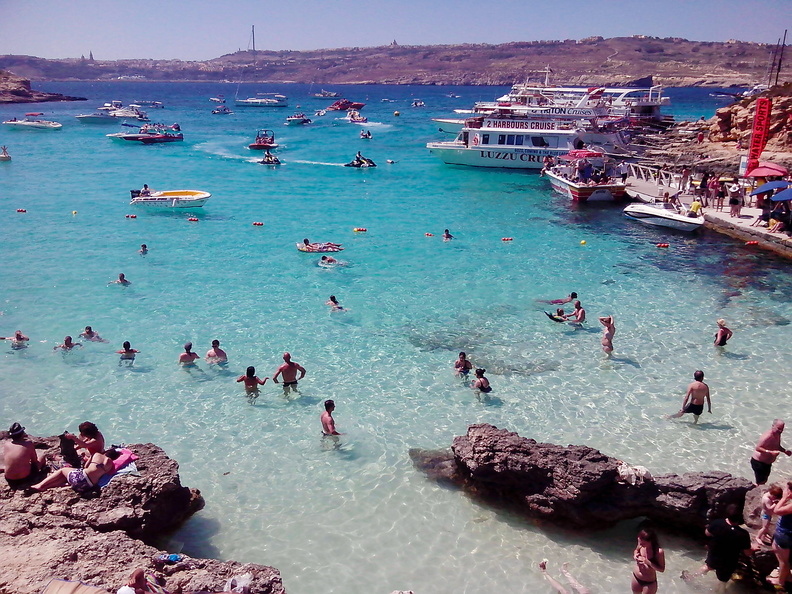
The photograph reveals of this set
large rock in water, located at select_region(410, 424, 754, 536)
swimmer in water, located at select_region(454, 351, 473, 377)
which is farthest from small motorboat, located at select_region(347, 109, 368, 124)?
large rock in water, located at select_region(410, 424, 754, 536)

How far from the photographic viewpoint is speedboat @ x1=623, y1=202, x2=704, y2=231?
1089 inches

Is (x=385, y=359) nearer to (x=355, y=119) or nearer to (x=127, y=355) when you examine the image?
(x=127, y=355)

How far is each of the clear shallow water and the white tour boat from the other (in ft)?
43.2

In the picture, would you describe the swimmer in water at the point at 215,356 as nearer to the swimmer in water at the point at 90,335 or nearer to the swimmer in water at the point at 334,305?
the swimmer in water at the point at 90,335

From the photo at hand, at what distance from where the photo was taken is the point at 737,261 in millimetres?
23562

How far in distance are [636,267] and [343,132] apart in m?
58.9

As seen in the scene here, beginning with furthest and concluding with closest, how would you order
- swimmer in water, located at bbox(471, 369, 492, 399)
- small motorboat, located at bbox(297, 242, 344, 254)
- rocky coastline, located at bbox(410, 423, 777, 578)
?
small motorboat, located at bbox(297, 242, 344, 254) < swimmer in water, located at bbox(471, 369, 492, 399) < rocky coastline, located at bbox(410, 423, 777, 578)

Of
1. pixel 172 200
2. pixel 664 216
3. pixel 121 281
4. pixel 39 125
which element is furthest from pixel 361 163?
pixel 39 125

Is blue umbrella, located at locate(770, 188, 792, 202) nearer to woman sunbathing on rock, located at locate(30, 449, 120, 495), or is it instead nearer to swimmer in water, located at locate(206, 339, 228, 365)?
swimmer in water, located at locate(206, 339, 228, 365)

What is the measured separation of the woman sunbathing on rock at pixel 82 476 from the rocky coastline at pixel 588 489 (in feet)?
18.3

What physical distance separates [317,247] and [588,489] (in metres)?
17.7

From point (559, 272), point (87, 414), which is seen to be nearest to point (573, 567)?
point (87, 414)

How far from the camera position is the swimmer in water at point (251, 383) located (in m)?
13.8

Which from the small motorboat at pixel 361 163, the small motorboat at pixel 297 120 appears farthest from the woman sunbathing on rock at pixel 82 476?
the small motorboat at pixel 297 120
